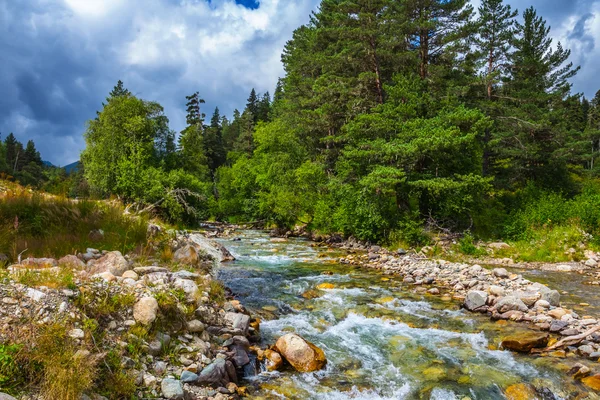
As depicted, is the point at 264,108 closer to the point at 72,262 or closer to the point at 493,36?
the point at 493,36

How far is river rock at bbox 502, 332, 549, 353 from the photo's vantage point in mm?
6492

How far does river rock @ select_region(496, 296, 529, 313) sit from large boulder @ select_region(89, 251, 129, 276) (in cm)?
871

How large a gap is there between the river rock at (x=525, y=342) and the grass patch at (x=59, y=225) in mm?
8365

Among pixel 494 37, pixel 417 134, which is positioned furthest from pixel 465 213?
pixel 494 37

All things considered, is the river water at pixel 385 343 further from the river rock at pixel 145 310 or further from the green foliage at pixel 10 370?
the green foliage at pixel 10 370

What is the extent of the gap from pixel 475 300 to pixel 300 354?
5.65m

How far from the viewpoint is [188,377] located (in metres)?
4.40

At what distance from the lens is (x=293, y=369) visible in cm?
561

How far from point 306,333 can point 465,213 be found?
51.1 feet

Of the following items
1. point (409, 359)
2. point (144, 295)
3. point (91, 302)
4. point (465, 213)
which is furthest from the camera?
point (465, 213)

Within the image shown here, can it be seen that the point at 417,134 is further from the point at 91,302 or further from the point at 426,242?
the point at 91,302

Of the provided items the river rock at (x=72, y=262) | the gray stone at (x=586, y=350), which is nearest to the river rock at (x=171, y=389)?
the river rock at (x=72, y=262)

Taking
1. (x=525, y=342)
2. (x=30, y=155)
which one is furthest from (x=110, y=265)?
(x=30, y=155)

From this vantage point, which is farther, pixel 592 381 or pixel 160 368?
pixel 592 381
